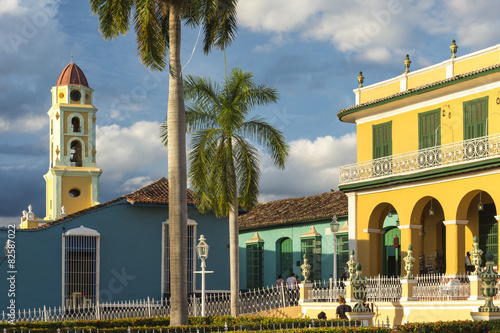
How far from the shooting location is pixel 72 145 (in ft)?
149

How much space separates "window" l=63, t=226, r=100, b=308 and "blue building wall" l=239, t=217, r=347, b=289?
37.3 ft

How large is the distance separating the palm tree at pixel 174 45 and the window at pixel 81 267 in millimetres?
9629

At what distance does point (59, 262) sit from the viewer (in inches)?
1072

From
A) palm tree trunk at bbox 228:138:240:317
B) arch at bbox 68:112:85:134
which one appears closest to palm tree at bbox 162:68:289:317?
palm tree trunk at bbox 228:138:240:317

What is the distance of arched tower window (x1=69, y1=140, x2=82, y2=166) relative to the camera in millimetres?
45550

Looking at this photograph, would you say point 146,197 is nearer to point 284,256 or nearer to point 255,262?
point 284,256

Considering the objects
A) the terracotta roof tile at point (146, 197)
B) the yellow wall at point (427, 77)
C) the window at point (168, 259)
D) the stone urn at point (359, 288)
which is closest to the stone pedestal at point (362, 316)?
the stone urn at point (359, 288)

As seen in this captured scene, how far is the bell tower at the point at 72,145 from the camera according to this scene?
44906 millimetres

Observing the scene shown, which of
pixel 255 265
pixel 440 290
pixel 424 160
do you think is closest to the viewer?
pixel 440 290

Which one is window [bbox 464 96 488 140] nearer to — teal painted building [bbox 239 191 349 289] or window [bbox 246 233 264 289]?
teal painted building [bbox 239 191 349 289]

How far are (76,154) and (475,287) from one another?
31.6 meters

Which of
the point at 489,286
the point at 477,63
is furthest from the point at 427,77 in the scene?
the point at 489,286

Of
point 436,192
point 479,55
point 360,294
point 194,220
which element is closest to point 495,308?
point 360,294

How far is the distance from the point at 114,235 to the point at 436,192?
11.4 metres
